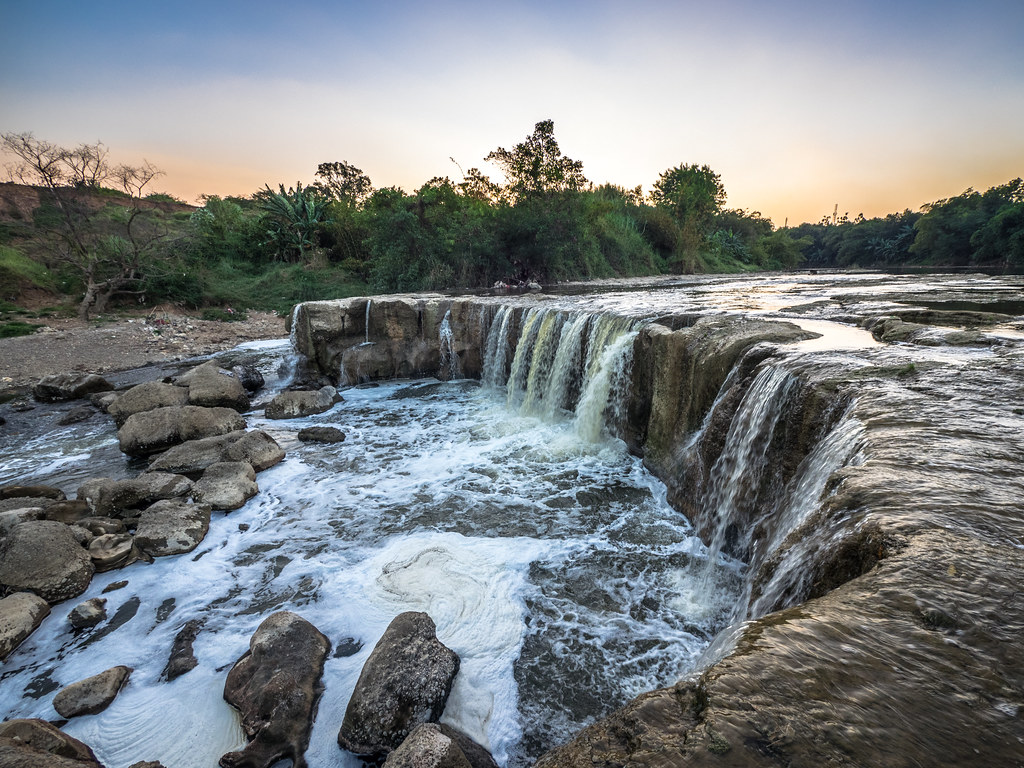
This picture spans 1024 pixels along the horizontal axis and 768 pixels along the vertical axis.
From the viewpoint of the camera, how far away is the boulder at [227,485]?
17.8 feet

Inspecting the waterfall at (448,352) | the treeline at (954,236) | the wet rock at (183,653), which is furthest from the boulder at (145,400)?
the treeline at (954,236)

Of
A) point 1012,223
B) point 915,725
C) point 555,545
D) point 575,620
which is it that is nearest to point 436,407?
point 555,545

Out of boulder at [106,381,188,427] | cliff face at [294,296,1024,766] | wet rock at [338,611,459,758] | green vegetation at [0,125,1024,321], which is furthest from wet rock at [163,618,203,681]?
green vegetation at [0,125,1024,321]

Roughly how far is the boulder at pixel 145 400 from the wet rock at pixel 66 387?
2.62 m

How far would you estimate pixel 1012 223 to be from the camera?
25938 millimetres

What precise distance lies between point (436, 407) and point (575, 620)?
6.44 metres

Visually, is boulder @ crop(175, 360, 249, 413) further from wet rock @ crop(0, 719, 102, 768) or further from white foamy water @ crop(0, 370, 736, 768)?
wet rock @ crop(0, 719, 102, 768)

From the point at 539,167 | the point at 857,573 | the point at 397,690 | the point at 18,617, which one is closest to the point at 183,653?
the point at 18,617

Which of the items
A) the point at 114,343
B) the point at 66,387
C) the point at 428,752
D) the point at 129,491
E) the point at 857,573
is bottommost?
the point at 129,491

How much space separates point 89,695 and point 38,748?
757 millimetres

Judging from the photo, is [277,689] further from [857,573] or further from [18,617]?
[857,573]

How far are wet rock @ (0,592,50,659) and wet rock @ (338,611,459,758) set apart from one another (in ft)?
9.74

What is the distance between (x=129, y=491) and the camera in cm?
529

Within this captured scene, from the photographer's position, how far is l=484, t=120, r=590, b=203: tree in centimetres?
2144
